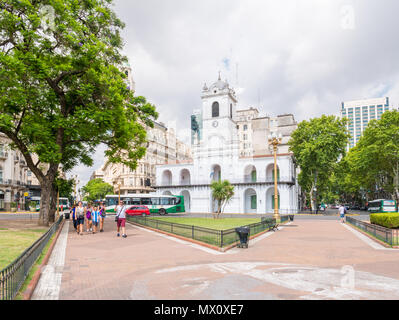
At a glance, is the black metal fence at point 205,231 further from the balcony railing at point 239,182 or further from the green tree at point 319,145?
the balcony railing at point 239,182

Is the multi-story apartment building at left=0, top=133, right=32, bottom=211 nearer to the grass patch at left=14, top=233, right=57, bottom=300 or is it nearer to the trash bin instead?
the grass patch at left=14, top=233, right=57, bottom=300

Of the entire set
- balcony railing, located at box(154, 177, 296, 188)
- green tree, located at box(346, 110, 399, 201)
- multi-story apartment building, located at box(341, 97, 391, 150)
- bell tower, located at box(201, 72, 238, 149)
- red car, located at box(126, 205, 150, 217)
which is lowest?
red car, located at box(126, 205, 150, 217)

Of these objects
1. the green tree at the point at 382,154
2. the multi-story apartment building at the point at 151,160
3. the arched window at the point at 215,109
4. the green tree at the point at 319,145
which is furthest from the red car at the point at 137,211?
the green tree at the point at 382,154

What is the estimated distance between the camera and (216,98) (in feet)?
181

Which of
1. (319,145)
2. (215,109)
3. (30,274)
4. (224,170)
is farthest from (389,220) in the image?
(215,109)

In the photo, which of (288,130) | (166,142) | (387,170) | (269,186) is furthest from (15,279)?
(166,142)

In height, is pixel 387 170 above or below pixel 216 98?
below

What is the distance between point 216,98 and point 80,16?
3671 cm

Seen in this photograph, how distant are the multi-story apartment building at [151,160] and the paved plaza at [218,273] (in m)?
40.5

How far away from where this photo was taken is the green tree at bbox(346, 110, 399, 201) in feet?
136

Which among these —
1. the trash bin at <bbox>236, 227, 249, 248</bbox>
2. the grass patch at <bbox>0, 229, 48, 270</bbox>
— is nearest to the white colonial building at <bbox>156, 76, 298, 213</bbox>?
the trash bin at <bbox>236, 227, 249, 248</bbox>

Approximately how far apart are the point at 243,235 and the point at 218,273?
460 cm

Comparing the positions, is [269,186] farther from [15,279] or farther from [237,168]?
[15,279]

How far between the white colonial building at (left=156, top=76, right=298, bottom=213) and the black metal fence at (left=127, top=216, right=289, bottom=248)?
86.3 ft
